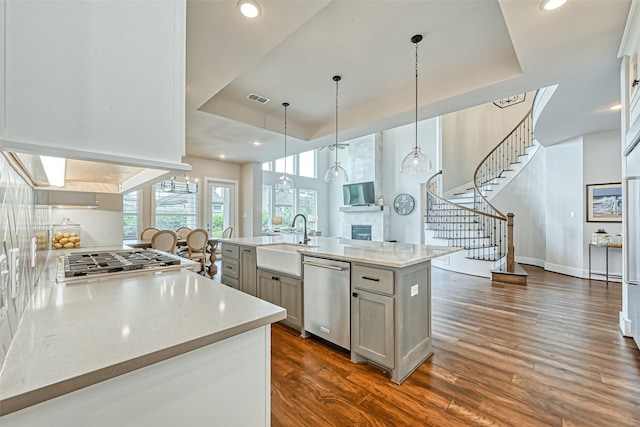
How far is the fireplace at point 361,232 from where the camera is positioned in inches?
363

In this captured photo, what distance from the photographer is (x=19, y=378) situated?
1.90 ft

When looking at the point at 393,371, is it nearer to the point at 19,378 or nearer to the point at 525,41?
the point at 19,378

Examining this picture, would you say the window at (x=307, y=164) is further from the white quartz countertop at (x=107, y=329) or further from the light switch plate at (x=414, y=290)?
the white quartz countertop at (x=107, y=329)

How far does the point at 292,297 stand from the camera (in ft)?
8.95

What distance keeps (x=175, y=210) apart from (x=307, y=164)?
5422 millimetres

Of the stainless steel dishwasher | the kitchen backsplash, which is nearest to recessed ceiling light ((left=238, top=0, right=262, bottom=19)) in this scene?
the kitchen backsplash

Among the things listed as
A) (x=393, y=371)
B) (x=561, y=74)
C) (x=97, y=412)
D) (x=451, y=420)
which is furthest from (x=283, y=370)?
(x=561, y=74)

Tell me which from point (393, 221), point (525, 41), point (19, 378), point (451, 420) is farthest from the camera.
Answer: point (393, 221)

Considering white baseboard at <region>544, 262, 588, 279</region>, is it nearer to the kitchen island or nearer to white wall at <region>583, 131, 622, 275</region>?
white wall at <region>583, 131, 622, 275</region>

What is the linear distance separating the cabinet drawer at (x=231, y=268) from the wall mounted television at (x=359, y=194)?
6245mm

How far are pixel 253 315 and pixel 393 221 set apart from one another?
8.57 meters

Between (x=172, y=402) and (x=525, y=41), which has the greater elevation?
(x=525, y=41)

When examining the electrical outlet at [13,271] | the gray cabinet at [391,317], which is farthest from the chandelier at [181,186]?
the electrical outlet at [13,271]

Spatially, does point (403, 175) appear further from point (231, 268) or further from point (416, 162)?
point (231, 268)
